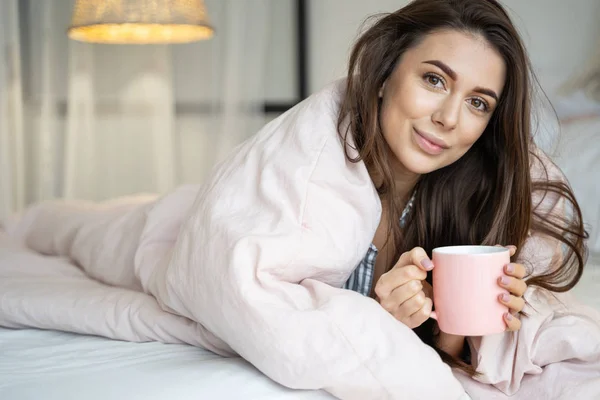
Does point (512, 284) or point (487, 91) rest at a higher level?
point (487, 91)

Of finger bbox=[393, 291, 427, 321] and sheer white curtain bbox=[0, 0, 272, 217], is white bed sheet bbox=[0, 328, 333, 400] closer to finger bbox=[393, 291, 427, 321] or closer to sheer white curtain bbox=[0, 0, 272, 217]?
finger bbox=[393, 291, 427, 321]

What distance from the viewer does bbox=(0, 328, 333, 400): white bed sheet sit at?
2.89ft

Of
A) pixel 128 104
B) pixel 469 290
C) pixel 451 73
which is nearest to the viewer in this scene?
pixel 469 290

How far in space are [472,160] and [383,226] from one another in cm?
19

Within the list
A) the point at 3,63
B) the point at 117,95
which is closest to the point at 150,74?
the point at 117,95

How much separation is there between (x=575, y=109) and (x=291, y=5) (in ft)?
3.98

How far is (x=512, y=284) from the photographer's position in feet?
3.03

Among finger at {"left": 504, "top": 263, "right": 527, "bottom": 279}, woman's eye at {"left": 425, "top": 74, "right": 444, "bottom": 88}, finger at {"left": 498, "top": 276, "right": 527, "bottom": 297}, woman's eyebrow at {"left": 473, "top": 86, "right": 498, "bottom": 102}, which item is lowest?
finger at {"left": 498, "top": 276, "right": 527, "bottom": 297}

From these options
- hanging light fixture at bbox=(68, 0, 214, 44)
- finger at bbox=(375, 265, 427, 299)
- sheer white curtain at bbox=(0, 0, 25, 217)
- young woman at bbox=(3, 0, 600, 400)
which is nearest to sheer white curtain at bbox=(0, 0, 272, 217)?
sheer white curtain at bbox=(0, 0, 25, 217)

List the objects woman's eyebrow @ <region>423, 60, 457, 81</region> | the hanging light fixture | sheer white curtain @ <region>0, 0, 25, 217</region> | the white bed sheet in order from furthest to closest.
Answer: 1. sheer white curtain @ <region>0, 0, 25, 217</region>
2. the hanging light fixture
3. woman's eyebrow @ <region>423, 60, 457, 81</region>
4. the white bed sheet

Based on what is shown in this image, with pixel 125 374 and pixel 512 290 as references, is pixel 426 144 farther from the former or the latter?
pixel 125 374

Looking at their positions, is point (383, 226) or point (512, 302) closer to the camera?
point (512, 302)

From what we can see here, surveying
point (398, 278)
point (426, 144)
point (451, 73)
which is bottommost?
point (398, 278)

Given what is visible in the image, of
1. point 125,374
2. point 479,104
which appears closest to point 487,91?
point 479,104
